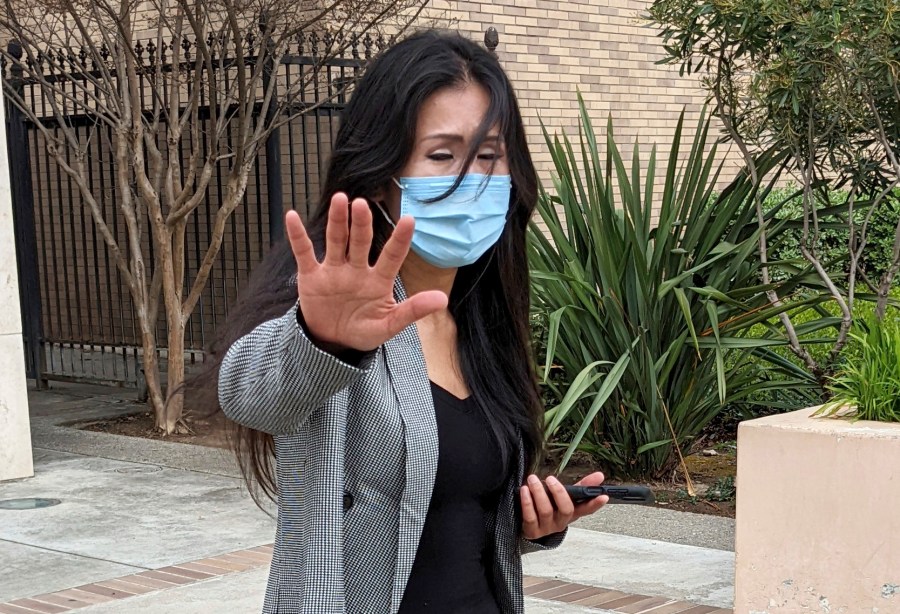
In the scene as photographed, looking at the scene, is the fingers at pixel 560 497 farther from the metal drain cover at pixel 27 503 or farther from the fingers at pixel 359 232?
the metal drain cover at pixel 27 503

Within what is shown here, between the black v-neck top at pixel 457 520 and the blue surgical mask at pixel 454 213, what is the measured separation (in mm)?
235

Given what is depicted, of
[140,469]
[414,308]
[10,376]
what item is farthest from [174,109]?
[414,308]

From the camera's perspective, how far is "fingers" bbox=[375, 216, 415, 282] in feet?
4.88

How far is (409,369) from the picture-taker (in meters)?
1.99

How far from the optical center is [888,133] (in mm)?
7043

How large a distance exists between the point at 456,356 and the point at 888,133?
549 centimetres

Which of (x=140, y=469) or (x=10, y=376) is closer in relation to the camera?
(x=10, y=376)

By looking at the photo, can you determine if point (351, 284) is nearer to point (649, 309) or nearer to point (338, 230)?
point (338, 230)

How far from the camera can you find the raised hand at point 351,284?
1.48 m

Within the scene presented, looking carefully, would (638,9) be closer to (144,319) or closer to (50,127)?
(50,127)

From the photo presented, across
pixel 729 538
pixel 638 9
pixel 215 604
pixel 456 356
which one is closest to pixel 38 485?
pixel 215 604

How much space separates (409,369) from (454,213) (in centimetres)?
28

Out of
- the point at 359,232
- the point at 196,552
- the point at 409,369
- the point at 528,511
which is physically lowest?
the point at 196,552

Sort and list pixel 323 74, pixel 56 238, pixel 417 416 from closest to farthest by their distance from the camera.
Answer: pixel 417 416 < pixel 323 74 < pixel 56 238
